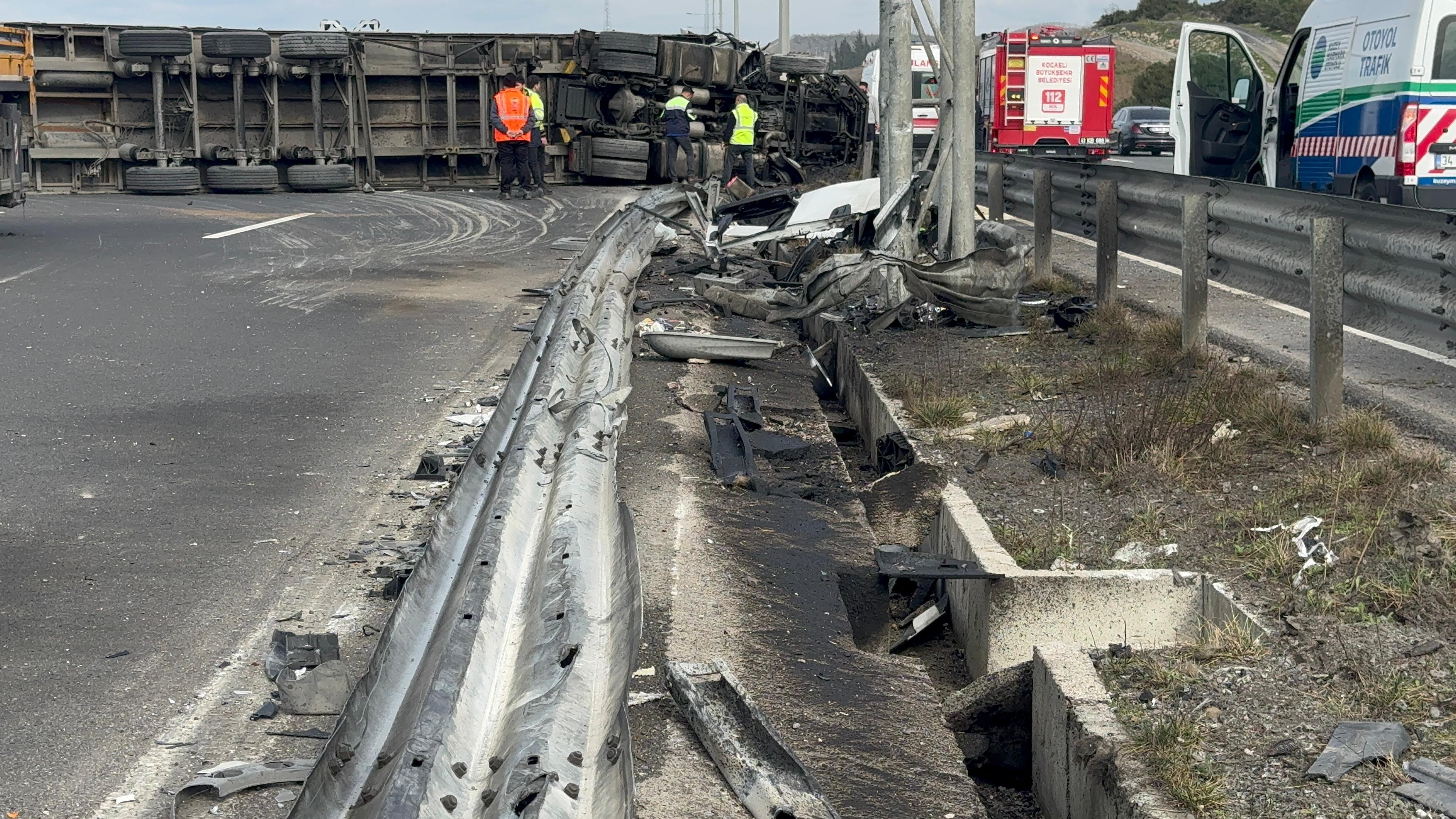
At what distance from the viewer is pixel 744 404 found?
7121 mm

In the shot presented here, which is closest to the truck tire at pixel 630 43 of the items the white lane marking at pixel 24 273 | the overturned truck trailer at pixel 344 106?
the overturned truck trailer at pixel 344 106

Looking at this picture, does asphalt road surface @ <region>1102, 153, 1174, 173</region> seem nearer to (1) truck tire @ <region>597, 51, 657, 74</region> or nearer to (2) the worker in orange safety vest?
(1) truck tire @ <region>597, 51, 657, 74</region>

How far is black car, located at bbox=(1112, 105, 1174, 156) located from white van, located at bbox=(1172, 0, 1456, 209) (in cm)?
2575

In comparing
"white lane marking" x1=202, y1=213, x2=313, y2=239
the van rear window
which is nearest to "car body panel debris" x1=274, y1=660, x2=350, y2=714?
the van rear window

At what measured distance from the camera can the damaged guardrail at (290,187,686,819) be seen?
8.78ft

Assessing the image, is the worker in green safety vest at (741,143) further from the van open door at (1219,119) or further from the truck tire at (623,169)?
the van open door at (1219,119)

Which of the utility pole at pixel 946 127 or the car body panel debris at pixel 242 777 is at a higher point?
the utility pole at pixel 946 127

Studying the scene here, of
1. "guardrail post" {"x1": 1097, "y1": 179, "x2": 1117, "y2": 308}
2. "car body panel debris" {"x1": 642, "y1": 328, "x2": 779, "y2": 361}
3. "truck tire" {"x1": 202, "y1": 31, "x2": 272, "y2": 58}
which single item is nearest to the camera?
"car body panel debris" {"x1": 642, "y1": 328, "x2": 779, "y2": 361}

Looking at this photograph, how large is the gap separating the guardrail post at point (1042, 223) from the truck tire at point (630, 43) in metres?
14.4

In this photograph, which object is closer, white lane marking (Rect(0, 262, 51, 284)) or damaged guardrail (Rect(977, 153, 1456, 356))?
damaged guardrail (Rect(977, 153, 1456, 356))

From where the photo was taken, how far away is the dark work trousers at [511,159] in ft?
73.6

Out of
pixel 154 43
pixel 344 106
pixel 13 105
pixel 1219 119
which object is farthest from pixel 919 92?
pixel 13 105

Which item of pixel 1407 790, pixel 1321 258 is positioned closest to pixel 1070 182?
pixel 1321 258

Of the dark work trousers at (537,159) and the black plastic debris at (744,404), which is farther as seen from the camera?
the dark work trousers at (537,159)
